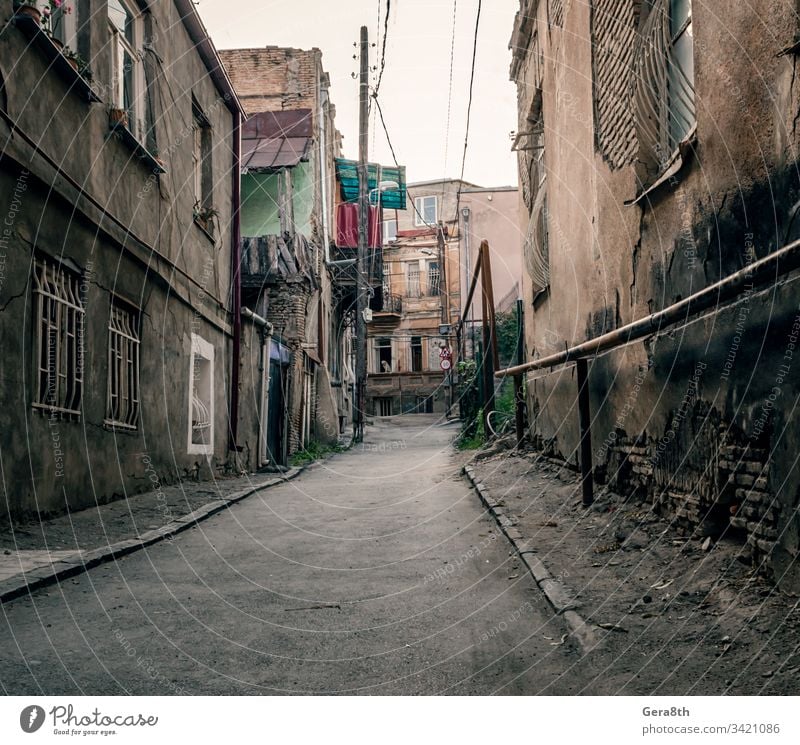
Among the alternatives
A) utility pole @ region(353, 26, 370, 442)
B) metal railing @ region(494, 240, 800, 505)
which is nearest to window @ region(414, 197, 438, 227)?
utility pole @ region(353, 26, 370, 442)

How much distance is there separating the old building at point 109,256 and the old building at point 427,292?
1069 inches

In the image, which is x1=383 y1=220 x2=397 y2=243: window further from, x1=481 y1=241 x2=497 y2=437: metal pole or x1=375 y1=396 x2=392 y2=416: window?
x1=481 y1=241 x2=497 y2=437: metal pole

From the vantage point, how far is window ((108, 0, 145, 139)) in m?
7.55

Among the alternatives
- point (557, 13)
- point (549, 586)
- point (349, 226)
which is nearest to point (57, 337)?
point (549, 586)

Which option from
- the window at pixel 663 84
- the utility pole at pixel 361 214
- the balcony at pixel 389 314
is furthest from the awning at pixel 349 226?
the window at pixel 663 84

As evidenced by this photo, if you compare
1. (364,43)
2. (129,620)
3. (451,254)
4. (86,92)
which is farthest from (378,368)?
(129,620)

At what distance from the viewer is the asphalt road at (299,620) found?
2.97m

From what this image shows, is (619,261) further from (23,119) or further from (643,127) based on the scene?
(23,119)

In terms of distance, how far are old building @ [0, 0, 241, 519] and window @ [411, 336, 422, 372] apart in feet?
101

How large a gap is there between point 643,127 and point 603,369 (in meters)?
1.83

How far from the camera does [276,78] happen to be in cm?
2088

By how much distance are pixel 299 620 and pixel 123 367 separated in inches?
172

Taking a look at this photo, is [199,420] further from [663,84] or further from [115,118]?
[663,84]

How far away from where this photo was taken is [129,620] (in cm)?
375
